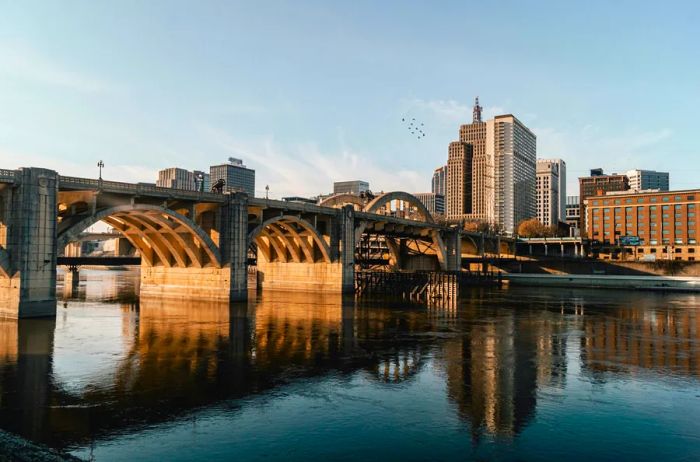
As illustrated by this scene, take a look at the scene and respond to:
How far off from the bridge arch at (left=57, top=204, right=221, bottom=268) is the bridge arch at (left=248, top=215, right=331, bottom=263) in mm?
15317

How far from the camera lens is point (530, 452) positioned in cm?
1672

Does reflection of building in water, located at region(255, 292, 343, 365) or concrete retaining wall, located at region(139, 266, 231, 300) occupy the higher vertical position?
concrete retaining wall, located at region(139, 266, 231, 300)

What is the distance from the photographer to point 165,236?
64.1 meters

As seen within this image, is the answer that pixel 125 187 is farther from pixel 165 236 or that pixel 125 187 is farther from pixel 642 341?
pixel 642 341

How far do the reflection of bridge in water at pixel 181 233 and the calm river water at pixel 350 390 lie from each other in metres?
5.50

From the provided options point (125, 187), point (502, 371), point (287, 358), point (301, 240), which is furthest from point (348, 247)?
point (502, 371)

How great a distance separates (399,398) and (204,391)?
8829mm

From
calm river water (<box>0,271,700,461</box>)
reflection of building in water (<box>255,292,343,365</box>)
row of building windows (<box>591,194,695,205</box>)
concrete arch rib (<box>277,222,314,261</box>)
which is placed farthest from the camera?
row of building windows (<box>591,194,695,205</box>)

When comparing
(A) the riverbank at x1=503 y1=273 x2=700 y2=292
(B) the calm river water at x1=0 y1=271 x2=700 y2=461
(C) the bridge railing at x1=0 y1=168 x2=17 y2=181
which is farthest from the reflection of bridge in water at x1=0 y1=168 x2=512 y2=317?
(A) the riverbank at x1=503 y1=273 x2=700 y2=292

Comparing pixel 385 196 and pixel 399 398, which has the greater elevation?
pixel 385 196

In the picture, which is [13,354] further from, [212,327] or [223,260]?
[223,260]

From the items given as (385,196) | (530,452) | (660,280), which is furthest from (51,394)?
(660,280)

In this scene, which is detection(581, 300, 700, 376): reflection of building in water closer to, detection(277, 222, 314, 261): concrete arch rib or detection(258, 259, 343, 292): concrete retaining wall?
detection(258, 259, 343, 292): concrete retaining wall

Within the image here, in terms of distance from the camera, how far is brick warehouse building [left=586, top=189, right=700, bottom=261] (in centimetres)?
14775
